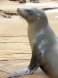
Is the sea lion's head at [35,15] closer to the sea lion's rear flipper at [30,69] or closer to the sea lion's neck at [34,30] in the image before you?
the sea lion's neck at [34,30]

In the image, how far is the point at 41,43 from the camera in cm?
214

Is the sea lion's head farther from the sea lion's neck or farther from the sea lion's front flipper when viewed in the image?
the sea lion's front flipper

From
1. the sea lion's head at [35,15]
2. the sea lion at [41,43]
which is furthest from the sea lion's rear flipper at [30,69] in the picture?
the sea lion's head at [35,15]

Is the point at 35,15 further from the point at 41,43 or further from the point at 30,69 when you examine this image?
the point at 30,69

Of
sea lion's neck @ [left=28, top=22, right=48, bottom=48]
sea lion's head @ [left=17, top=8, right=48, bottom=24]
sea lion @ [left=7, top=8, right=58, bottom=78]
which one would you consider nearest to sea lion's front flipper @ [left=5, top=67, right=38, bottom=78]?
sea lion @ [left=7, top=8, right=58, bottom=78]

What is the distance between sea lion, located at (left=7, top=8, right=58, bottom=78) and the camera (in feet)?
6.85

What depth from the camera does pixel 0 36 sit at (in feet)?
10.6

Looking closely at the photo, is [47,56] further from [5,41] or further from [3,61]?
[5,41]

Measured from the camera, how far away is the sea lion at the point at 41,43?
2.09 meters

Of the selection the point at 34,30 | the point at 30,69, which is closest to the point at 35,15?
the point at 34,30

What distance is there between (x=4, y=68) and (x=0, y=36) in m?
0.91

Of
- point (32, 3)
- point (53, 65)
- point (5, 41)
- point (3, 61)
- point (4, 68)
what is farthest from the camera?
point (32, 3)

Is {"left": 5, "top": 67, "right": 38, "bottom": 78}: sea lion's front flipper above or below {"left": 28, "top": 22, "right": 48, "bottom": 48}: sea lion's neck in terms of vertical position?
below

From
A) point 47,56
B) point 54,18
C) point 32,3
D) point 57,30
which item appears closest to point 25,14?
point 47,56
